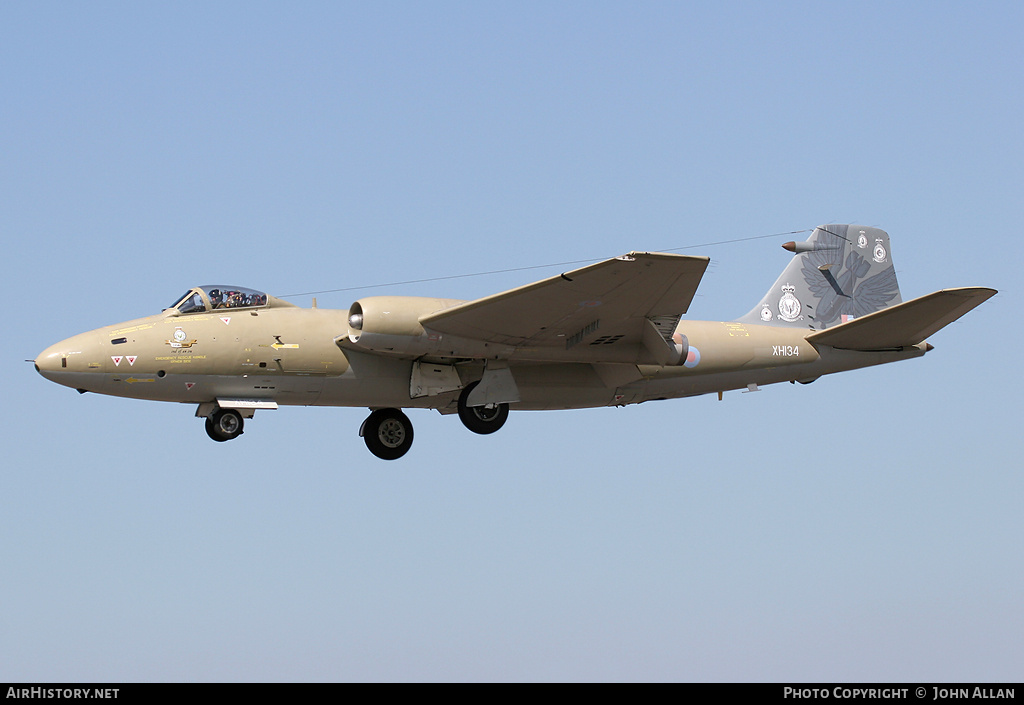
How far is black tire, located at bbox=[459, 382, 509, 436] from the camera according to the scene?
22672 millimetres

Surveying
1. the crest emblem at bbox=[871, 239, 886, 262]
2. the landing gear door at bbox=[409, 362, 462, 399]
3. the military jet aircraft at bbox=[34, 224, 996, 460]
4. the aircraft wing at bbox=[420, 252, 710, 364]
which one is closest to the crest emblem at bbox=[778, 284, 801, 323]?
the military jet aircraft at bbox=[34, 224, 996, 460]

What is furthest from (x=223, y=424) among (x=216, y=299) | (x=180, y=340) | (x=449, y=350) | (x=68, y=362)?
(x=449, y=350)

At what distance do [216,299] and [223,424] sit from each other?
207 cm

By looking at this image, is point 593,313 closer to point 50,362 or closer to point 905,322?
point 905,322

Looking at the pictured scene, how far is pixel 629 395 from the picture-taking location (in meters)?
24.2

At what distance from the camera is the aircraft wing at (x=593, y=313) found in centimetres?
1970

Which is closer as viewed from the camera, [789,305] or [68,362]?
[68,362]

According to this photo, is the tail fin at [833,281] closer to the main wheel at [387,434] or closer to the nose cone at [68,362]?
the main wheel at [387,434]

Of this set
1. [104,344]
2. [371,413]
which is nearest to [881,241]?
[371,413]

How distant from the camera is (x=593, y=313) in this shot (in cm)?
2117

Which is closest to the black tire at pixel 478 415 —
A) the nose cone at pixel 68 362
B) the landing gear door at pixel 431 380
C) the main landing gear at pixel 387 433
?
the landing gear door at pixel 431 380

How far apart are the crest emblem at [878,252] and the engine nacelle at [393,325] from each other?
10.5 m
